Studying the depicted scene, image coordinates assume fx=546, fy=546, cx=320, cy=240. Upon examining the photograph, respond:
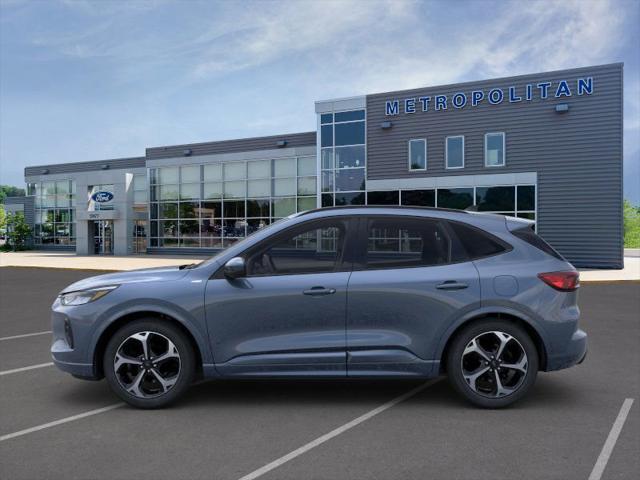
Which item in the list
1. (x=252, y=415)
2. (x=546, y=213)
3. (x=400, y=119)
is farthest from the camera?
(x=400, y=119)

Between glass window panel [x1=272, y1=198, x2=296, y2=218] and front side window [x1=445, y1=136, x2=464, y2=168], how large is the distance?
963 cm

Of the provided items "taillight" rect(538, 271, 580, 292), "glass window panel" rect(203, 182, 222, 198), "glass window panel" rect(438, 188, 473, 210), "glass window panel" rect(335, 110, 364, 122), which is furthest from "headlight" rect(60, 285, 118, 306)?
"glass window panel" rect(203, 182, 222, 198)

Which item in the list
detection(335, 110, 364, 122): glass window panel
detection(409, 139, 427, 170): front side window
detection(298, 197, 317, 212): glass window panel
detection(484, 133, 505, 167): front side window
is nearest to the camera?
detection(484, 133, 505, 167): front side window

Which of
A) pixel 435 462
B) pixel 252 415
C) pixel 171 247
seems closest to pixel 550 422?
pixel 435 462

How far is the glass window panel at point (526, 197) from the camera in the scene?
75.4 ft

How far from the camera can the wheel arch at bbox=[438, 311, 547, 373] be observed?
4.53 meters

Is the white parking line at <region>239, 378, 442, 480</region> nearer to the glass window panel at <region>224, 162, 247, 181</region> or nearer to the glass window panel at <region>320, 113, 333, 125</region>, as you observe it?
the glass window panel at <region>320, 113, 333, 125</region>

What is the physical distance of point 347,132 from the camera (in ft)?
87.8

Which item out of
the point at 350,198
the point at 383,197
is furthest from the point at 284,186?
the point at 383,197

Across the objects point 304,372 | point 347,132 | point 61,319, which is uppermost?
point 347,132

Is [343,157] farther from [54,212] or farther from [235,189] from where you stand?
[54,212]

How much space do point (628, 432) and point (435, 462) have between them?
164cm

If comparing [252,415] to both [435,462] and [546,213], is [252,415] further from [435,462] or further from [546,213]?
[546,213]

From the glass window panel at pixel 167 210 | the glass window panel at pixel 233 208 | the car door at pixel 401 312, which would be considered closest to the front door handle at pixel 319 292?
the car door at pixel 401 312
